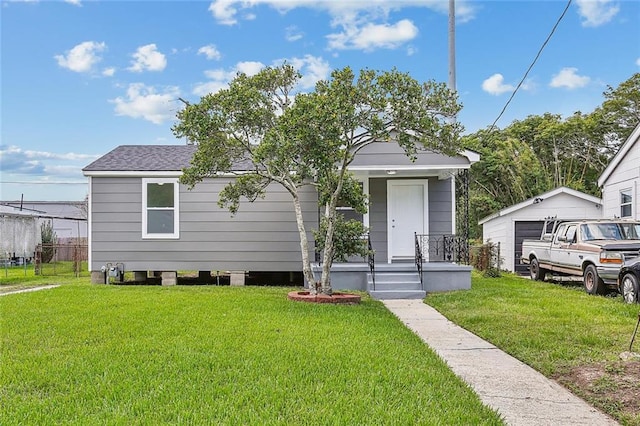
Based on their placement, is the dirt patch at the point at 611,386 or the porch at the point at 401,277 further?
the porch at the point at 401,277

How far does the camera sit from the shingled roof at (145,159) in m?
12.4

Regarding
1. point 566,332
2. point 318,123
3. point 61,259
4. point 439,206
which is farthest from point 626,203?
point 61,259

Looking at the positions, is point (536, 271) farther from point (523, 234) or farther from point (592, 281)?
point (592, 281)

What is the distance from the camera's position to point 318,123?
8188 millimetres

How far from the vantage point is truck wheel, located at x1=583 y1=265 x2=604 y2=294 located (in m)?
10.4

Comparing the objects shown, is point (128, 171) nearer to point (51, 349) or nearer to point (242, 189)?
point (242, 189)

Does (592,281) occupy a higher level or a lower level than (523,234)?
lower

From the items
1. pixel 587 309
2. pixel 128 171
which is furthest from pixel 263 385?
pixel 128 171

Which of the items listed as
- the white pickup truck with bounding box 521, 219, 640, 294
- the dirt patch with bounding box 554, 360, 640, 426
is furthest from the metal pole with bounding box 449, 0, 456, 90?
the dirt patch with bounding box 554, 360, 640, 426

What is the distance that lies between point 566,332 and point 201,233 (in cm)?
844

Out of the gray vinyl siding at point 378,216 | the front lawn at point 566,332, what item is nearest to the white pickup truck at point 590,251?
the front lawn at point 566,332

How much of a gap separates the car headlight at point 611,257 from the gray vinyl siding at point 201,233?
610 centimetres

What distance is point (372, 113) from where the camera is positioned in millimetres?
8625

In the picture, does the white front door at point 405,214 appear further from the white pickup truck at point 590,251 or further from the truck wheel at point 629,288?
the truck wheel at point 629,288
